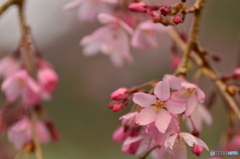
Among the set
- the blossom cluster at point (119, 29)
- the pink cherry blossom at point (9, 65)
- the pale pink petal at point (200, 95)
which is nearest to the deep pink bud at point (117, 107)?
the pale pink petal at point (200, 95)

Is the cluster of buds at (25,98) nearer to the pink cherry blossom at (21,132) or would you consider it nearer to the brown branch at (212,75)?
the pink cherry blossom at (21,132)

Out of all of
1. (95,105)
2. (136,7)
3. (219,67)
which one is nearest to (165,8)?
(136,7)

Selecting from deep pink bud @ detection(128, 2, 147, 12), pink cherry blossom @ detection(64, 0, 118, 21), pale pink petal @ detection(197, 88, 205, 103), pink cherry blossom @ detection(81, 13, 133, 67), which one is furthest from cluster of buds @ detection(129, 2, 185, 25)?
pink cherry blossom @ detection(64, 0, 118, 21)

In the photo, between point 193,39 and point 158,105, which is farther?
point 193,39

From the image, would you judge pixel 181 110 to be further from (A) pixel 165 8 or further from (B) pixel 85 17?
(B) pixel 85 17

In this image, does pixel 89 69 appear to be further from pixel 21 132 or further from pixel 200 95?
pixel 200 95

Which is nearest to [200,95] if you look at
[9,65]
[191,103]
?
[191,103]
